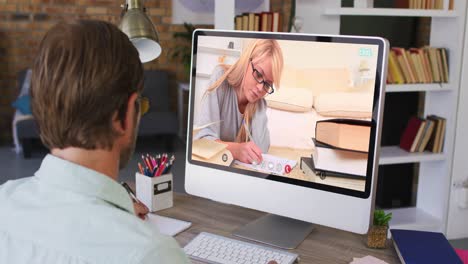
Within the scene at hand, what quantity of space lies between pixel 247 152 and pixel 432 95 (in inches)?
94.7

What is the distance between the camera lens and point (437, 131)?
3.46 metres

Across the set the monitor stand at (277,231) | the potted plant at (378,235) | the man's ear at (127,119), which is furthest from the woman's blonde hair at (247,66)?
the man's ear at (127,119)

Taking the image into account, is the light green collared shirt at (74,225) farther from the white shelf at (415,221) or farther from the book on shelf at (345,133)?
the white shelf at (415,221)

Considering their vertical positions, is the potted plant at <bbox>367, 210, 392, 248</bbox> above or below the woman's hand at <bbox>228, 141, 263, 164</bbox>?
below

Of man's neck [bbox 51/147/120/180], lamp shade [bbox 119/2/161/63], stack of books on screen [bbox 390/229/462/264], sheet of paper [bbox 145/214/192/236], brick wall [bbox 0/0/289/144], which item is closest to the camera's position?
man's neck [bbox 51/147/120/180]

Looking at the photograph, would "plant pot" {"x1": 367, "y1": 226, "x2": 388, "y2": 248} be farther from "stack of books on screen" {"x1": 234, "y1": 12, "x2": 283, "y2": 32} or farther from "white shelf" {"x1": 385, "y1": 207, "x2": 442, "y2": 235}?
"stack of books on screen" {"x1": 234, "y1": 12, "x2": 283, "y2": 32}

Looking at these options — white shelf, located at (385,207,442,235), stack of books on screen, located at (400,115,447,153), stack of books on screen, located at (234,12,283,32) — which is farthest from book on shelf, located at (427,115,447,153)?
stack of books on screen, located at (234,12,283,32)

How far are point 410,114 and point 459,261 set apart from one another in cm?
304

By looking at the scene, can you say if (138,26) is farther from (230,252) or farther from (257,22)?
(257,22)

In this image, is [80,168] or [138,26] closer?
[80,168]

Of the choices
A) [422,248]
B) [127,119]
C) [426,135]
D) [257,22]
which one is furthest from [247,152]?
[426,135]

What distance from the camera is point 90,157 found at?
894 mm

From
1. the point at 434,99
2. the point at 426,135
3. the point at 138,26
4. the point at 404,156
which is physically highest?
the point at 138,26

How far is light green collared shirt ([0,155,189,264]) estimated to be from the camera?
792mm
